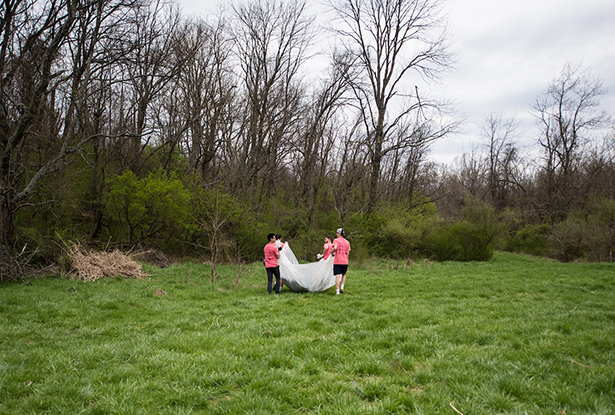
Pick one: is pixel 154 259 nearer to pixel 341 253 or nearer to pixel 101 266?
pixel 101 266

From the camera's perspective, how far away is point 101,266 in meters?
12.2

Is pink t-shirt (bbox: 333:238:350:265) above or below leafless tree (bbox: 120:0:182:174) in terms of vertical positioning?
below

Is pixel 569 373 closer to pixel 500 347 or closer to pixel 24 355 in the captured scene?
pixel 500 347

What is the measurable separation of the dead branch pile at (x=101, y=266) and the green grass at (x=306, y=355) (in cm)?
276

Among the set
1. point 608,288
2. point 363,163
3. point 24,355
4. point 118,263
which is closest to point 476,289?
point 608,288

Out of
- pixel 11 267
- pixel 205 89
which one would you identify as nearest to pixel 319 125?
pixel 205 89

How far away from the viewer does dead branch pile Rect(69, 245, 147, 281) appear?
462 inches

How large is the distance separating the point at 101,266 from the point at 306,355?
10.4m

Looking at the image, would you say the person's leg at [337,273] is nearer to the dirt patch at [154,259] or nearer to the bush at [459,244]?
the dirt patch at [154,259]

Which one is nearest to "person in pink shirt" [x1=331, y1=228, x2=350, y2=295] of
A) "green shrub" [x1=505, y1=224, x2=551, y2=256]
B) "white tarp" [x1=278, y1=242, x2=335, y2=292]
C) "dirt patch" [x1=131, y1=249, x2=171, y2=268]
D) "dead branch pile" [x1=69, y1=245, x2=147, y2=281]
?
"white tarp" [x1=278, y1=242, x2=335, y2=292]

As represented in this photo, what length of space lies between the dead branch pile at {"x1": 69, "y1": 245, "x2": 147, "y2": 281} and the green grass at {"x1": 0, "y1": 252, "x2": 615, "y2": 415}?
2.76 m

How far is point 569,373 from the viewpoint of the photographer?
12.5 ft

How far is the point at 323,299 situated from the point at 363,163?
696 inches

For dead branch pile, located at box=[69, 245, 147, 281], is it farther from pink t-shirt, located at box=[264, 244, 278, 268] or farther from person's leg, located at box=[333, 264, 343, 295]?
person's leg, located at box=[333, 264, 343, 295]
